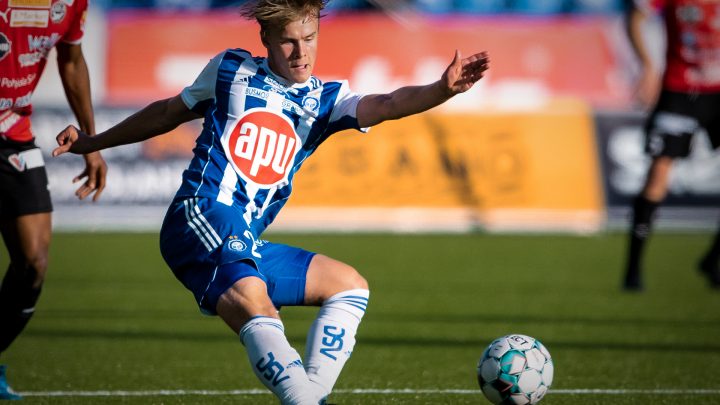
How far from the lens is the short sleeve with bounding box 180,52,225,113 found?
14.3 ft

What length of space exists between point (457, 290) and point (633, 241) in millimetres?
1678

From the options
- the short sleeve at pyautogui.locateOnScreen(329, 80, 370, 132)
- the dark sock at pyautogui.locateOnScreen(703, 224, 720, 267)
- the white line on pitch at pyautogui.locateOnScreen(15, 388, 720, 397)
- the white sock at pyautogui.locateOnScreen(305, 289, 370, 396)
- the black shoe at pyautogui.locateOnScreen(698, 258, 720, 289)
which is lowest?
the black shoe at pyautogui.locateOnScreen(698, 258, 720, 289)

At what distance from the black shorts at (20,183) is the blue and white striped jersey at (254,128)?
1.21 metres

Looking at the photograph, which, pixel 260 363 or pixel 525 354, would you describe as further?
pixel 525 354

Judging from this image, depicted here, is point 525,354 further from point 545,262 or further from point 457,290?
point 545,262

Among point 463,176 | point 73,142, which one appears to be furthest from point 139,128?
point 463,176

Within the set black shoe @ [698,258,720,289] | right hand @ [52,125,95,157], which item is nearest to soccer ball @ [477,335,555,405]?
right hand @ [52,125,95,157]

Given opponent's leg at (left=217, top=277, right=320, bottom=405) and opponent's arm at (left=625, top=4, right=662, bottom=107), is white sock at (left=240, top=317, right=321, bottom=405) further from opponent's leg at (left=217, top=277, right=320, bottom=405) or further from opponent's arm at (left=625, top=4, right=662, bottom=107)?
opponent's arm at (left=625, top=4, right=662, bottom=107)

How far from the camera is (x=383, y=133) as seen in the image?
51.3 ft

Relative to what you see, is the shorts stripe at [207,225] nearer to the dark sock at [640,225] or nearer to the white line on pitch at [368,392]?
the white line on pitch at [368,392]

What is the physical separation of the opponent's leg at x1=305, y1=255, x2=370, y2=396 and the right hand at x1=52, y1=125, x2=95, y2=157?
115 cm

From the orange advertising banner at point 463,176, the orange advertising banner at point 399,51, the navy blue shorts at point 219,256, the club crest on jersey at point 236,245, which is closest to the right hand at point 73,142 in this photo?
the navy blue shorts at point 219,256

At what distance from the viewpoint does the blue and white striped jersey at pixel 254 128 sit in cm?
423

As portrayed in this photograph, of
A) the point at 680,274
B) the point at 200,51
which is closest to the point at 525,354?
the point at 680,274
